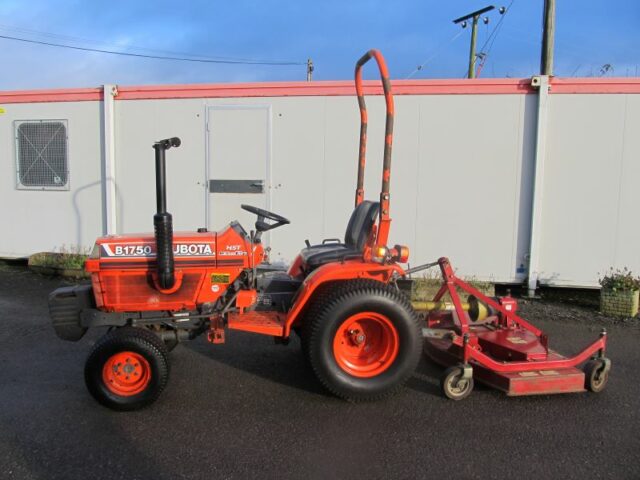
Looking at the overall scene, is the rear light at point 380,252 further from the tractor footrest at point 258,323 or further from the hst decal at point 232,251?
the hst decal at point 232,251

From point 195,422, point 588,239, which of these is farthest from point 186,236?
point 588,239

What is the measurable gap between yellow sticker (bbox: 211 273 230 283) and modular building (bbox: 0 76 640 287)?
333 cm

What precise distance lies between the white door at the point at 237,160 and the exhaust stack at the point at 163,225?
354 cm

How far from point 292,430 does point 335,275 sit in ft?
3.24

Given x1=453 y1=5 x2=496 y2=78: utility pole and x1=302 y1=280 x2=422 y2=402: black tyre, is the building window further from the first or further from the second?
x1=453 y1=5 x2=496 y2=78: utility pole

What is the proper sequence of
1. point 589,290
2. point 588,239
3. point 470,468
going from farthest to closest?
point 589,290, point 588,239, point 470,468

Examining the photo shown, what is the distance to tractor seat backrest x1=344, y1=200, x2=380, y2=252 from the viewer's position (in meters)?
3.65

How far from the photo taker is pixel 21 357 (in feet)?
13.9

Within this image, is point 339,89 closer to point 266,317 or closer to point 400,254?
point 400,254

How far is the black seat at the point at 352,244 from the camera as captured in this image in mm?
3666

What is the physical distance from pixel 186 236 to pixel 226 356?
132cm

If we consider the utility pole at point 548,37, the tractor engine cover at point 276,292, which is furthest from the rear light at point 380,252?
the utility pole at point 548,37

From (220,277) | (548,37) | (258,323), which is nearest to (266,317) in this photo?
(258,323)

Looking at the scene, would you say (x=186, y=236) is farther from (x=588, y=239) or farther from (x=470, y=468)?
(x=588, y=239)
